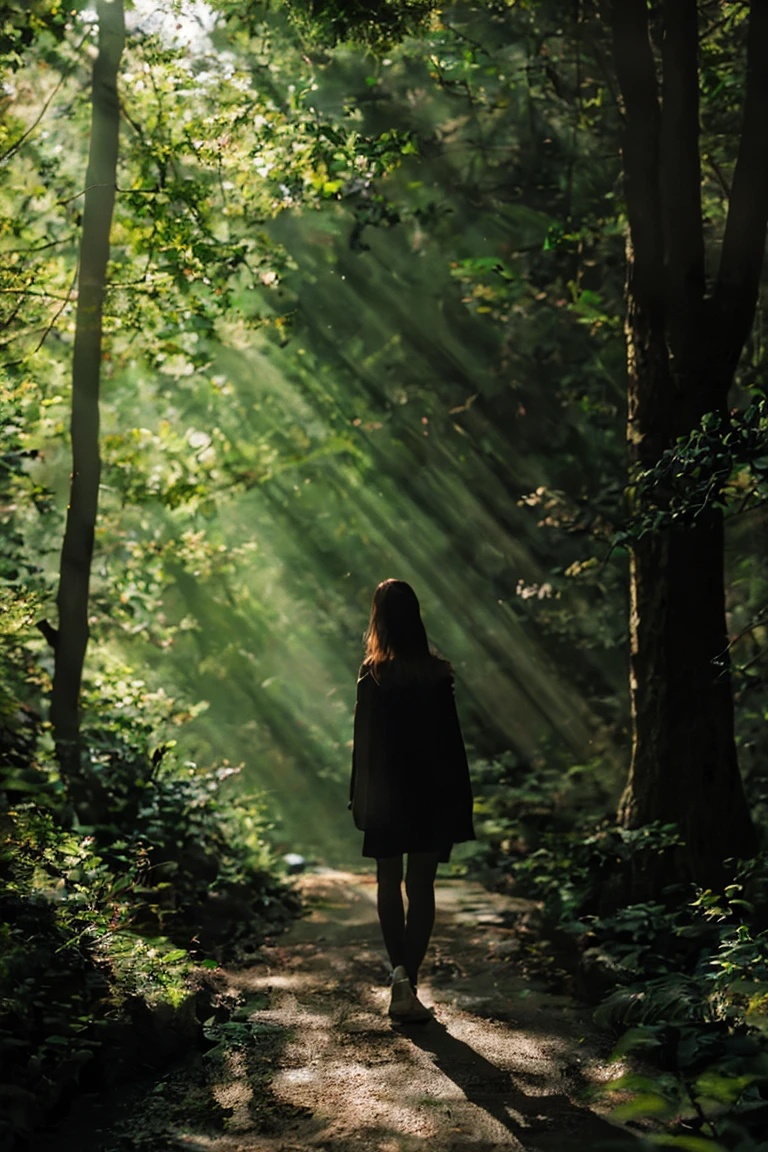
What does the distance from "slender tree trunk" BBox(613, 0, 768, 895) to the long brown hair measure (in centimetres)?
178

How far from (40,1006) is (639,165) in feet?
21.0

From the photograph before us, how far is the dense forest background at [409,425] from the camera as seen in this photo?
6.57 m

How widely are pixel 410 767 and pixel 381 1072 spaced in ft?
5.58

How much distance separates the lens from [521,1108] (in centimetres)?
429

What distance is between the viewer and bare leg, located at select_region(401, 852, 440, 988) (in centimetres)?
590

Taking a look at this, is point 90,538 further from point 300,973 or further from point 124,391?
point 124,391

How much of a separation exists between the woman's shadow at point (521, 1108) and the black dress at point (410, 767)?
3.63 feet

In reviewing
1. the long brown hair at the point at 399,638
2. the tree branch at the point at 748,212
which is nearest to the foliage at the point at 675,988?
the long brown hair at the point at 399,638

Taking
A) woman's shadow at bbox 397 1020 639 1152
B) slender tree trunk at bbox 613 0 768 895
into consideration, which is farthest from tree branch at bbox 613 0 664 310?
woman's shadow at bbox 397 1020 639 1152

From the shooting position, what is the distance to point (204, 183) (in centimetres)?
888

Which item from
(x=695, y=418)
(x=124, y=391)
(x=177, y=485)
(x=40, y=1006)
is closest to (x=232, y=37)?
(x=177, y=485)

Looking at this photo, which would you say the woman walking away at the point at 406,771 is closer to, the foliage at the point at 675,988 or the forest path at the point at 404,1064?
the forest path at the point at 404,1064

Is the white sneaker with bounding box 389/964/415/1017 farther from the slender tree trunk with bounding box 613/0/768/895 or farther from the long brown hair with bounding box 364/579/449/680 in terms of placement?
the slender tree trunk with bounding box 613/0/768/895

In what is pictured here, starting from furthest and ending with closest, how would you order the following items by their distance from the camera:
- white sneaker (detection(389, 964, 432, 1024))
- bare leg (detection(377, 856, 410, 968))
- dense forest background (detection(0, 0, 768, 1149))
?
dense forest background (detection(0, 0, 768, 1149)), bare leg (detection(377, 856, 410, 968)), white sneaker (detection(389, 964, 432, 1024))
